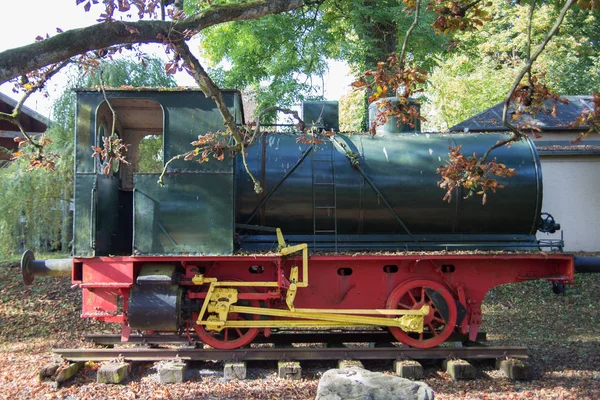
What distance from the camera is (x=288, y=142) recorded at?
24.0 ft

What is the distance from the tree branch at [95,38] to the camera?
13.4ft

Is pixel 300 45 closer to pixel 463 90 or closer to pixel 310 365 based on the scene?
pixel 310 365

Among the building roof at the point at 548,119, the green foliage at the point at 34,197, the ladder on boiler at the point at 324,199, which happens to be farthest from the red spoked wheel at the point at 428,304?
the green foliage at the point at 34,197

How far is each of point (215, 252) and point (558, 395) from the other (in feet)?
13.8

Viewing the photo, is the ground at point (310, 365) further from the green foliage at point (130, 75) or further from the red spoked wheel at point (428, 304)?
the green foliage at point (130, 75)

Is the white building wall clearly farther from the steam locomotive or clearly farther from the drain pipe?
the drain pipe

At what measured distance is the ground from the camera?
591 centimetres

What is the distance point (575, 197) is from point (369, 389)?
9658 millimetres

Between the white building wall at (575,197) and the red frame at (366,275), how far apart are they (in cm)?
573

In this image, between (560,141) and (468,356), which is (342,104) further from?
(468,356)

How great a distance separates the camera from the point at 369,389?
460 centimetres

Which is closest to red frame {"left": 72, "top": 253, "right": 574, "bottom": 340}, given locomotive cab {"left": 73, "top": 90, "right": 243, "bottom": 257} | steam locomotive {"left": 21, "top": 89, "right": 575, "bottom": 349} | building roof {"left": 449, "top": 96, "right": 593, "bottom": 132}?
steam locomotive {"left": 21, "top": 89, "right": 575, "bottom": 349}

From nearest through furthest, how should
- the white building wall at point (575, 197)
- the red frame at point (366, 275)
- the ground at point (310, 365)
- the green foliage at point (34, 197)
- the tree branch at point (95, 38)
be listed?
the tree branch at point (95, 38) → the ground at point (310, 365) → the red frame at point (366, 275) → the green foliage at point (34, 197) → the white building wall at point (575, 197)

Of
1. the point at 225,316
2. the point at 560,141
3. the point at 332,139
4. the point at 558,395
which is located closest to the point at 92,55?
the point at 332,139
